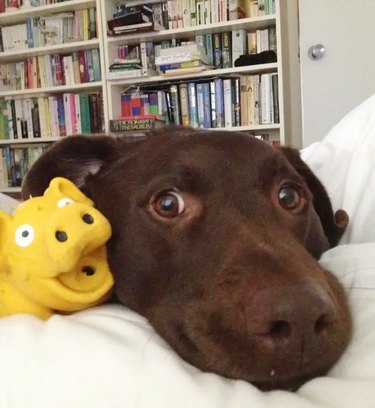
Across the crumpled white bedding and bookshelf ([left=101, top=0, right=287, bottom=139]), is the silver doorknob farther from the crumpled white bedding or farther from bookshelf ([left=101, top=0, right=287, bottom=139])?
the crumpled white bedding

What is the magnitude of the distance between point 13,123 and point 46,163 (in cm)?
417

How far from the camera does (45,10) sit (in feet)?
15.4

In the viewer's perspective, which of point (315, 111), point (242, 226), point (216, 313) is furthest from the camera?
point (315, 111)

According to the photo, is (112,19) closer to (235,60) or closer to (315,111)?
(235,60)

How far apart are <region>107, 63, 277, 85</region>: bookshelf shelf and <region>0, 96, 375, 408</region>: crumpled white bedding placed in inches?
139

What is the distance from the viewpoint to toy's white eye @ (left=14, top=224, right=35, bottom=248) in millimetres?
815

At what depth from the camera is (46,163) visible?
3.76 ft

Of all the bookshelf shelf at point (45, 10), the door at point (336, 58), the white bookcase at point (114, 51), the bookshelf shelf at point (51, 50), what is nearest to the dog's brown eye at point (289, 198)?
the door at point (336, 58)

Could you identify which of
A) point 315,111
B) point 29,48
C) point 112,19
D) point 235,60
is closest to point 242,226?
point 315,111

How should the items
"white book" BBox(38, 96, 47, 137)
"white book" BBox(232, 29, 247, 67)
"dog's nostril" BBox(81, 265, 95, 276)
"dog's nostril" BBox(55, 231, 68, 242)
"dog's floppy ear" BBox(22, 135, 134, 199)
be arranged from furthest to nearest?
"white book" BBox(38, 96, 47, 137) → "white book" BBox(232, 29, 247, 67) → "dog's floppy ear" BBox(22, 135, 134, 199) → "dog's nostril" BBox(81, 265, 95, 276) → "dog's nostril" BBox(55, 231, 68, 242)

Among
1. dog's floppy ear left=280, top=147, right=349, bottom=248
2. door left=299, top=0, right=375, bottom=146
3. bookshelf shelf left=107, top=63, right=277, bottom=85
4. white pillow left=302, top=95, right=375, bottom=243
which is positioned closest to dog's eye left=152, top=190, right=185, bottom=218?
dog's floppy ear left=280, top=147, right=349, bottom=248

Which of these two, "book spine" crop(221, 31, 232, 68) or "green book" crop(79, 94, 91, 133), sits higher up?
"book spine" crop(221, 31, 232, 68)

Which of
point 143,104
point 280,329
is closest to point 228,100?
point 143,104

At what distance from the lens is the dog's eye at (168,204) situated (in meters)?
0.91
